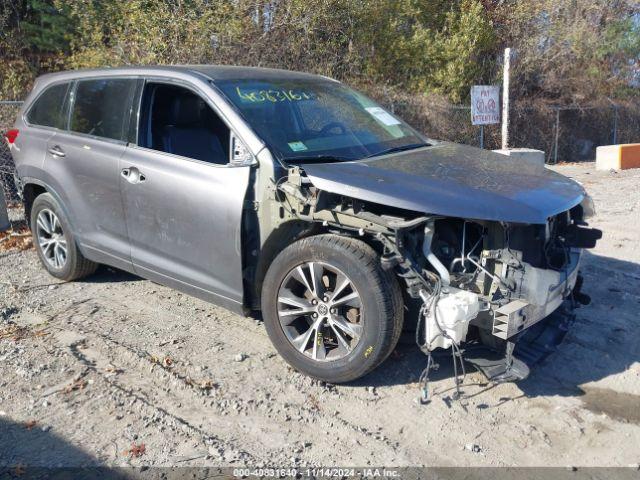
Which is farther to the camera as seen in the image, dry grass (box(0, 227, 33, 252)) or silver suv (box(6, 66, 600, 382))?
dry grass (box(0, 227, 33, 252))

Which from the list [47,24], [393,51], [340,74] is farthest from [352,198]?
[47,24]

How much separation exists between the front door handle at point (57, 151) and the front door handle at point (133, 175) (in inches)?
36.9

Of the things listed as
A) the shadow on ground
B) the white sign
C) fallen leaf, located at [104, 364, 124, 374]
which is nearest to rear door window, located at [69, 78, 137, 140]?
fallen leaf, located at [104, 364, 124, 374]

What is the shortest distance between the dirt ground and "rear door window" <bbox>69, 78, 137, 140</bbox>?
1491mm

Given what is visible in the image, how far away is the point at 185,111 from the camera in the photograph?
4.87 metres

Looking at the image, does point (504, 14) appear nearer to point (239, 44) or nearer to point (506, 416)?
point (239, 44)

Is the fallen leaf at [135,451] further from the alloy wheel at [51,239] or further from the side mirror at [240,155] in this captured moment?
the alloy wheel at [51,239]

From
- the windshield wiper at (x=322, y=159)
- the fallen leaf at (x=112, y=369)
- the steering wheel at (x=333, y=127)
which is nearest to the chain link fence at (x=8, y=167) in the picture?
the fallen leaf at (x=112, y=369)

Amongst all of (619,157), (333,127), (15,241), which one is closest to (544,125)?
(619,157)

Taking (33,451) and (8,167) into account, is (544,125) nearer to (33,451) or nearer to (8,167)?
(8,167)

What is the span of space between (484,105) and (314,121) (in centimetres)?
1017

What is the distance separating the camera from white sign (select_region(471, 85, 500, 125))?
13.5 metres

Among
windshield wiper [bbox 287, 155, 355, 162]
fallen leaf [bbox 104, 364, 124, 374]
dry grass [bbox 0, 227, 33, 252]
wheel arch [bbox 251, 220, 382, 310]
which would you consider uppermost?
windshield wiper [bbox 287, 155, 355, 162]

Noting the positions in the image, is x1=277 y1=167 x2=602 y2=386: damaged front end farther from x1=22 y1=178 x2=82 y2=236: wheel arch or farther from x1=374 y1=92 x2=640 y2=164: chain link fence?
x1=374 y1=92 x2=640 y2=164: chain link fence
